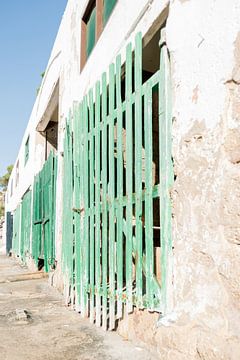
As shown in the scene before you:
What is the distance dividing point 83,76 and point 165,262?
3457 millimetres

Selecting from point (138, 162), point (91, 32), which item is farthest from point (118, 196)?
point (91, 32)

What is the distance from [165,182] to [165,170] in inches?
3.3

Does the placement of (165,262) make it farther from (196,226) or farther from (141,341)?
(141,341)

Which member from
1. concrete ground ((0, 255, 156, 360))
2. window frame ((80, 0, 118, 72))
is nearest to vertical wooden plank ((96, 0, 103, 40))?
window frame ((80, 0, 118, 72))

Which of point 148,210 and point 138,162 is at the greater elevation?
point 138,162

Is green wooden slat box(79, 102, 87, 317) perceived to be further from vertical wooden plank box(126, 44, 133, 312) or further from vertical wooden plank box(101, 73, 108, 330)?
vertical wooden plank box(126, 44, 133, 312)

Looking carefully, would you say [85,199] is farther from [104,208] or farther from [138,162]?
[138,162]

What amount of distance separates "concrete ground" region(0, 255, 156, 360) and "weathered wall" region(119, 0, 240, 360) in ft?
2.40

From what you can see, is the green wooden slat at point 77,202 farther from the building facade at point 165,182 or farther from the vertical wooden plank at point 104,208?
the vertical wooden plank at point 104,208

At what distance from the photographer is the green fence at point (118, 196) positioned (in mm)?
2838

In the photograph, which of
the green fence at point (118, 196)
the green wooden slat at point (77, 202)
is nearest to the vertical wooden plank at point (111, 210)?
the green fence at point (118, 196)

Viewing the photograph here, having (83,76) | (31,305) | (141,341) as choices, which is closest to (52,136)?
(83,76)

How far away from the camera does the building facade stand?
2.10 m

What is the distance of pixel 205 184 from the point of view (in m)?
2.27
